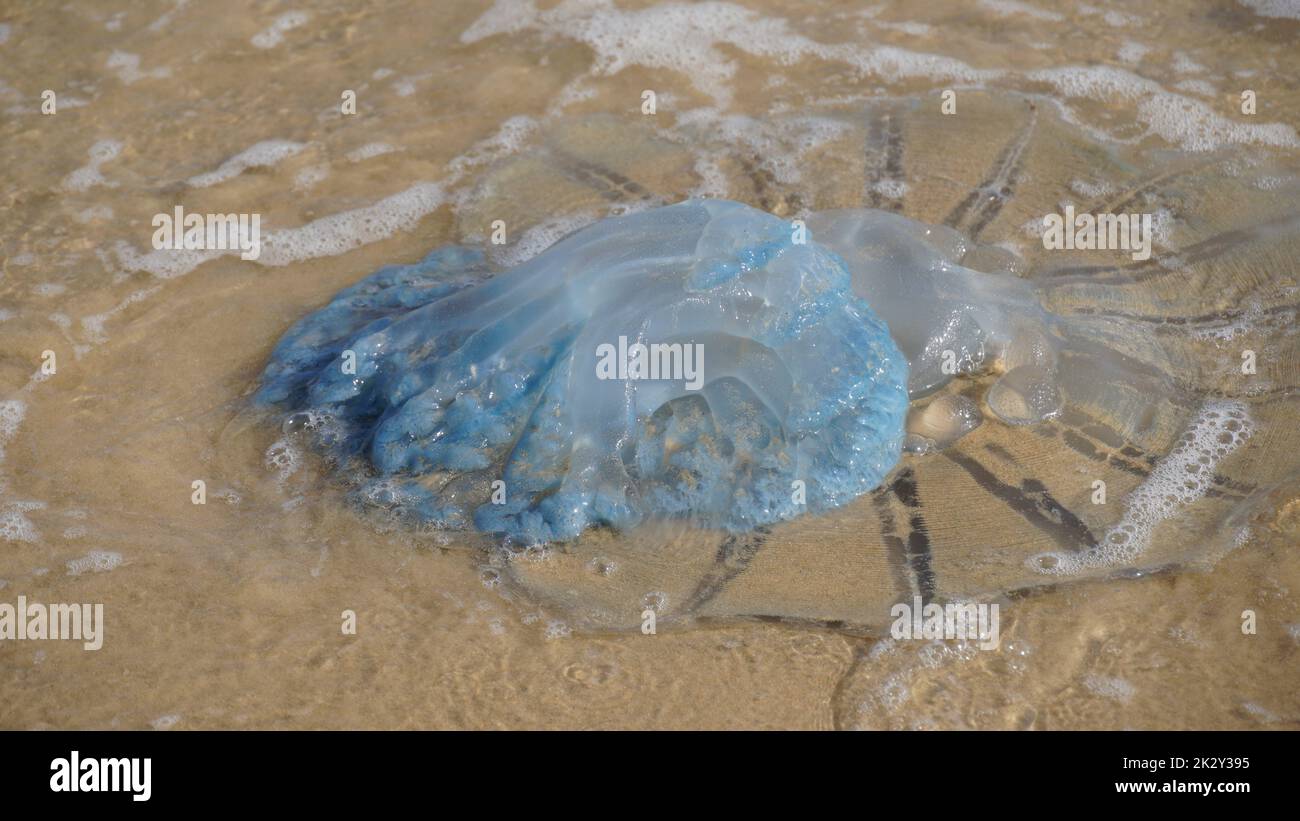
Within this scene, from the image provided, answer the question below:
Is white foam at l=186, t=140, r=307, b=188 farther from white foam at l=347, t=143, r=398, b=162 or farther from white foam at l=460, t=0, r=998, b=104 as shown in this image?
white foam at l=460, t=0, r=998, b=104

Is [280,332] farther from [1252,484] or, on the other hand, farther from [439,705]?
[1252,484]

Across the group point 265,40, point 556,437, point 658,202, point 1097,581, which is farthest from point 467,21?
point 1097,581

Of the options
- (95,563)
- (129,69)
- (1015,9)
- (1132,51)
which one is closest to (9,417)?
(95,563)

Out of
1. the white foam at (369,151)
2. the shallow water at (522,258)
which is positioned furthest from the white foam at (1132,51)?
the white foam at (369,151)

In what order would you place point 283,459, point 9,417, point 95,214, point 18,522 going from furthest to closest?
1. point 95,214
2. point 9,417
3. point 283,459
4. point 18,522

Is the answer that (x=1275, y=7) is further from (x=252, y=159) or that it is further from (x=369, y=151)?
(x=252, y=159)

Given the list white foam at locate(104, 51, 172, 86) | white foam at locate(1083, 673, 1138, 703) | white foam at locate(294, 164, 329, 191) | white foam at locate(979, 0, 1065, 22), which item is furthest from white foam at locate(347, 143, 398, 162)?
white foam at locate(1083, 673, 1138, 703)

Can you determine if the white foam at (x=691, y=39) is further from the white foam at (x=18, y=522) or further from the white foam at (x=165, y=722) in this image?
the white foam at (x=165, y=722)
